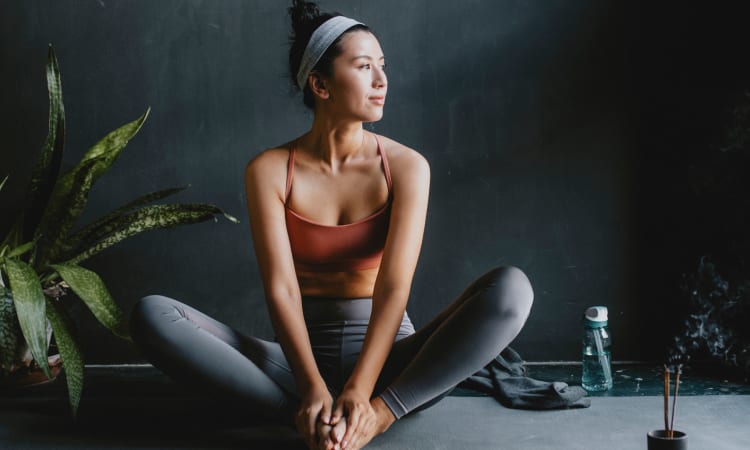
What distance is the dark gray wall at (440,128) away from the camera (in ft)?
7.82

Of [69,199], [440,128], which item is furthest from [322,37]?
[69,199]

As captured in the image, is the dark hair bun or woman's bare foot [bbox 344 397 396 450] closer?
woman's bare foot [bbox 344 397 396 450]

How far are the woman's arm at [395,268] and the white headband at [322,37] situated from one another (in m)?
0.32

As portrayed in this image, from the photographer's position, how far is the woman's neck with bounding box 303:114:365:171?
1857 mm

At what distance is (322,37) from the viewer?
1766 millimetres

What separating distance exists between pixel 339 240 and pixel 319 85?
38cm

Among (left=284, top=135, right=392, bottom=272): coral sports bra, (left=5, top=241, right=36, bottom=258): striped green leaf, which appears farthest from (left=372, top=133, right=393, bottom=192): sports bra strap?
(left=5, top=241, right=36, bottom=258): striped green leaf

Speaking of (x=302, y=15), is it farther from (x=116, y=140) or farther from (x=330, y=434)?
(x=330, y=434)

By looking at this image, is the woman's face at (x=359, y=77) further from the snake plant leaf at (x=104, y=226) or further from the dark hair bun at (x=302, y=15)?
the snake plant leaf at (x=104, y=226)

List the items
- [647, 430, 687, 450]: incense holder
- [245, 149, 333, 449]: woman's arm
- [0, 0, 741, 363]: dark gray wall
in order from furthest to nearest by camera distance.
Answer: [0, 0, 741, 363]: dark gray wall
[245, 149, 333, 449]: woman's arm
[647, 430, 687, 450]: incense holder

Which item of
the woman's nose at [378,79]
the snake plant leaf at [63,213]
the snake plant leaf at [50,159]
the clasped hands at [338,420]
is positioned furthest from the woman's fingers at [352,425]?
the snake plant leaf at [50,159]

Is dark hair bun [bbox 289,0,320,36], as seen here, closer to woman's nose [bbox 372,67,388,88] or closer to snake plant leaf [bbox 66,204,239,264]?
woman's nose [bbox 372,67,388,88]

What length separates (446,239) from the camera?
2.43 metres

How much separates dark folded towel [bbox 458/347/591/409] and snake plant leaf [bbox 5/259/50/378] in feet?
3.73
